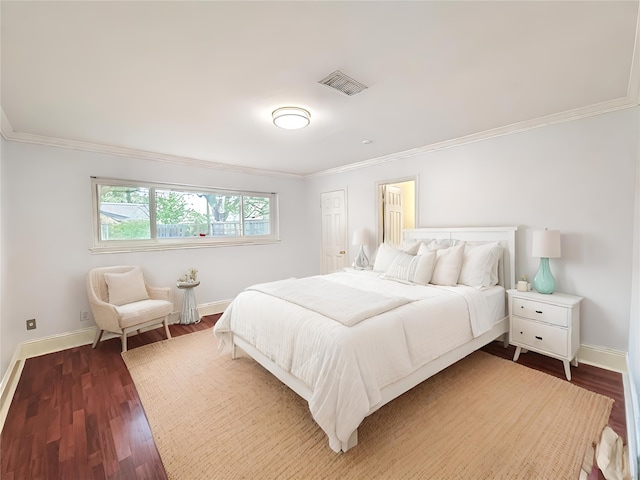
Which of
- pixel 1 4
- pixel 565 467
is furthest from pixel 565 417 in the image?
pixel 1 4

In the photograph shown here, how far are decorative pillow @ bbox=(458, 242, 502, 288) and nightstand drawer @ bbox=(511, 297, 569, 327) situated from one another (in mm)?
314

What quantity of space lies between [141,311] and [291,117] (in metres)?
2.68

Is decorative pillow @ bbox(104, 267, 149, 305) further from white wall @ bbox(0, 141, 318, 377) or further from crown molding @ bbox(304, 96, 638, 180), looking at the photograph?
crown molding @ bbox(304, 96, 638, 180)

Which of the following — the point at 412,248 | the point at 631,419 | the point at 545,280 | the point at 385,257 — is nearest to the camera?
the point at 631,419

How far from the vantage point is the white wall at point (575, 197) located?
2443mm

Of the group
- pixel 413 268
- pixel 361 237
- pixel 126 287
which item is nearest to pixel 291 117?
pixel 413 268

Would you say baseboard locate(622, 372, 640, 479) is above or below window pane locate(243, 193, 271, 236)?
below

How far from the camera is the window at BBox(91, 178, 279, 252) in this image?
364 centimetres

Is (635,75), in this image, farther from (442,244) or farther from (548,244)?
(442,244)

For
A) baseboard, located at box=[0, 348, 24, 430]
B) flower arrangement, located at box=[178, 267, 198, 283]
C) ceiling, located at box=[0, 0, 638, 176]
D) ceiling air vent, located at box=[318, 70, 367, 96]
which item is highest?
ceiling, located at box=[0, 0, 638, 176]

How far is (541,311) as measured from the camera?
2570 mm

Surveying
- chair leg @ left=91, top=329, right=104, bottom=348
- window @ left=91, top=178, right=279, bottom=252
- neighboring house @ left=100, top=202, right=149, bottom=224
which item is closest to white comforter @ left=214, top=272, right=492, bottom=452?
chair leg @ left=91, top=329, right=104, bottom=348

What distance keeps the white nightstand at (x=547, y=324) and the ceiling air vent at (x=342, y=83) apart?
247 centimetres

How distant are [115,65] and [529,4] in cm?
234
